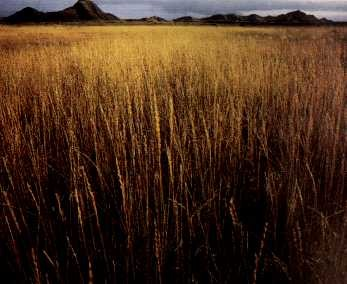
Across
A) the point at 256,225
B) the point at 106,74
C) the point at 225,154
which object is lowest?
the point at 256,225

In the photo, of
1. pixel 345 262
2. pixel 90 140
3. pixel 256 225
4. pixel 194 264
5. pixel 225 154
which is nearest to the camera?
pixel 345 262

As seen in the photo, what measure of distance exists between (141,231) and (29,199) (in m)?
0.66

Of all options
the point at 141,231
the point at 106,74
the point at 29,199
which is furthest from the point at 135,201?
the point at 106,74

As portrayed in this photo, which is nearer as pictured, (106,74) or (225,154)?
(225,154)

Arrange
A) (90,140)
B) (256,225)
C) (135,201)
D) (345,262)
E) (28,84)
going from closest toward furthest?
(345,262)
(135,201)
(256,225)
(90,140)
(28,84)

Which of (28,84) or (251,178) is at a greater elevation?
(28,84)

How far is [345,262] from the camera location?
47.7 inches

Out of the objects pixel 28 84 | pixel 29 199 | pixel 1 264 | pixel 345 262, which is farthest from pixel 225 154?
pixel 28 84

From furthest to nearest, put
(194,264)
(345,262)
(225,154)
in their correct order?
(225,154) → (194,264) → (345,262)

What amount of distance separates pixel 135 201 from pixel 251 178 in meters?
0.74

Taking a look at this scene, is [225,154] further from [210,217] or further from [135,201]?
[135,201]

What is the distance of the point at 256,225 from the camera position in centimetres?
161

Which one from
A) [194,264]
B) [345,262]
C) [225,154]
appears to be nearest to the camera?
[345,262]

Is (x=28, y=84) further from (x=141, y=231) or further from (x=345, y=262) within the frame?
(x=345, y=262)
